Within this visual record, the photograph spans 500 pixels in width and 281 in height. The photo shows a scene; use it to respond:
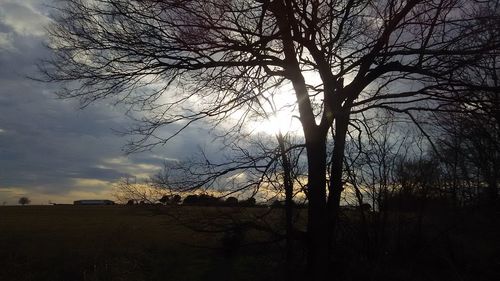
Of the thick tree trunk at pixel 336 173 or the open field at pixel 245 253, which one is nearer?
the thick tree trunk at pixel 336 173

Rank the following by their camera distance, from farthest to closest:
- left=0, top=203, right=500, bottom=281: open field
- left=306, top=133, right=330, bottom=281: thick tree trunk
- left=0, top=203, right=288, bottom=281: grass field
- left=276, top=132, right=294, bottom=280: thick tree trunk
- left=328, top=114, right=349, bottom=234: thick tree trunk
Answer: left=0, top=203, right=288, bottom=281: grass field, left=276, top=132, right=294, bottom=280: thick tree trunk, left=0, top=203, right=500, bottom=281: open field, left=328, top=114, right=349, bottom=234: thick tree trunk, left=306, top=133, right=330, bottom=281: thick tree trunk

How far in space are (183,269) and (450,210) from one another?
10.2 meters

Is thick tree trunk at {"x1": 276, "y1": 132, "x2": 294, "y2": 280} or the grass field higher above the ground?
thick tree trunk at {"x1": 276, "y1": 132, "x2": 294, "y2": 280}

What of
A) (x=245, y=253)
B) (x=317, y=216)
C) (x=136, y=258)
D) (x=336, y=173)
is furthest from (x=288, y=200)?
(x=136, y=258)

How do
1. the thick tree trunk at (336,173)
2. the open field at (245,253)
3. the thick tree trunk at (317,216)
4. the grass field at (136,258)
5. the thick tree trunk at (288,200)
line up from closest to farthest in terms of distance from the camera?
the thick tree trunk at (317,216)
the thick tree trunk at (336,173)
the open field at (245,253)
the thick tree trunk at (288,200)
the grass field at (136,258)

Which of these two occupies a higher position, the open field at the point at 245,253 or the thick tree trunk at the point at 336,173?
the thick tree trunk at the point at 336,173

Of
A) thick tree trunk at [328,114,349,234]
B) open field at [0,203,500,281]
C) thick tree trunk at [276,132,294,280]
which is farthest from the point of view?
thick tree trunk at [276,132,294,280]

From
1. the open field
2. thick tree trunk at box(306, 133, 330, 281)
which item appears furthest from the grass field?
thick tree trunk at box(306, 133, 330, 281)

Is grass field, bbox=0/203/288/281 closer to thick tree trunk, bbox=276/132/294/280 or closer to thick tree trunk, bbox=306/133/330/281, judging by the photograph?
thick tree trunk, bbox=276/132/294/280

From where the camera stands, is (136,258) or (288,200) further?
(136,258)

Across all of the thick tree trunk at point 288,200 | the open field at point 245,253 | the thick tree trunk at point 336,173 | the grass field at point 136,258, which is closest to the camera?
the thick tree trunk at point 336,173

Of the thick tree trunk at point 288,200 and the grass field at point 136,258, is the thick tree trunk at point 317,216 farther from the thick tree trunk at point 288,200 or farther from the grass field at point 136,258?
the grass field at point 136,258

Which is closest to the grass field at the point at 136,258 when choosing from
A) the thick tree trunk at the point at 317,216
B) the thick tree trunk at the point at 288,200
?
the thick tree trunk at the point at 288,200

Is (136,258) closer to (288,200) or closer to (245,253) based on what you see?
(245,253)
